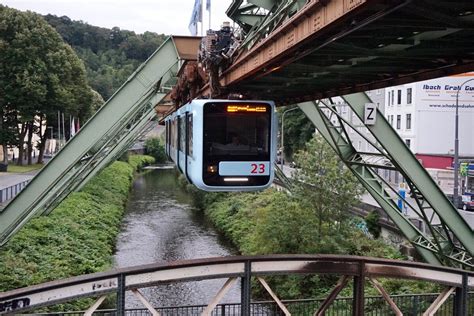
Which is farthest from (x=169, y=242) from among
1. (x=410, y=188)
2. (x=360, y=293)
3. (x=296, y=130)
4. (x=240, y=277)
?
(x=296, y=130)

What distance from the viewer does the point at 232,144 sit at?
10.6 meters

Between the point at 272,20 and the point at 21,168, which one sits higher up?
the point at 272,20

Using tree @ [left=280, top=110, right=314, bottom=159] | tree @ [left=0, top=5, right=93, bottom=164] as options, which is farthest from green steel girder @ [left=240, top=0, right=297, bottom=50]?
tree @ [left=280, top=110, right=314, bottom=159]

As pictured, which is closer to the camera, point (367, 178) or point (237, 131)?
point (237, 131)

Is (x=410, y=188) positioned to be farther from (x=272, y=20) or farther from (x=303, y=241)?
(x=303, y=241)

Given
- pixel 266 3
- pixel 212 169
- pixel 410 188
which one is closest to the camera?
pixel 266 3

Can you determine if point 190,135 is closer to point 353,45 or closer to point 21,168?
point 353,45

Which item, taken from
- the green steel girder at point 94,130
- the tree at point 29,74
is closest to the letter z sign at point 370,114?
the green steel girder at point 94,130

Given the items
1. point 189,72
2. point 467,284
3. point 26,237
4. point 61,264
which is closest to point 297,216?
point 189,72

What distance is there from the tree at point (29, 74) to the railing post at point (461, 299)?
128ft

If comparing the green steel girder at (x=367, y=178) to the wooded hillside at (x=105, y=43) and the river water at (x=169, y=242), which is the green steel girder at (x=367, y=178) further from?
the wooded hillside at (x=105, y=43)

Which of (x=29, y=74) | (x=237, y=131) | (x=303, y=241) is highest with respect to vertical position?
(x=29, y=74)

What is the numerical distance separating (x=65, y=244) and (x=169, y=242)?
8308mm

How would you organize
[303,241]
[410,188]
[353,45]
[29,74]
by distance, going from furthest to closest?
[29,74] → [303,241] → [410,188] → [353,45]
